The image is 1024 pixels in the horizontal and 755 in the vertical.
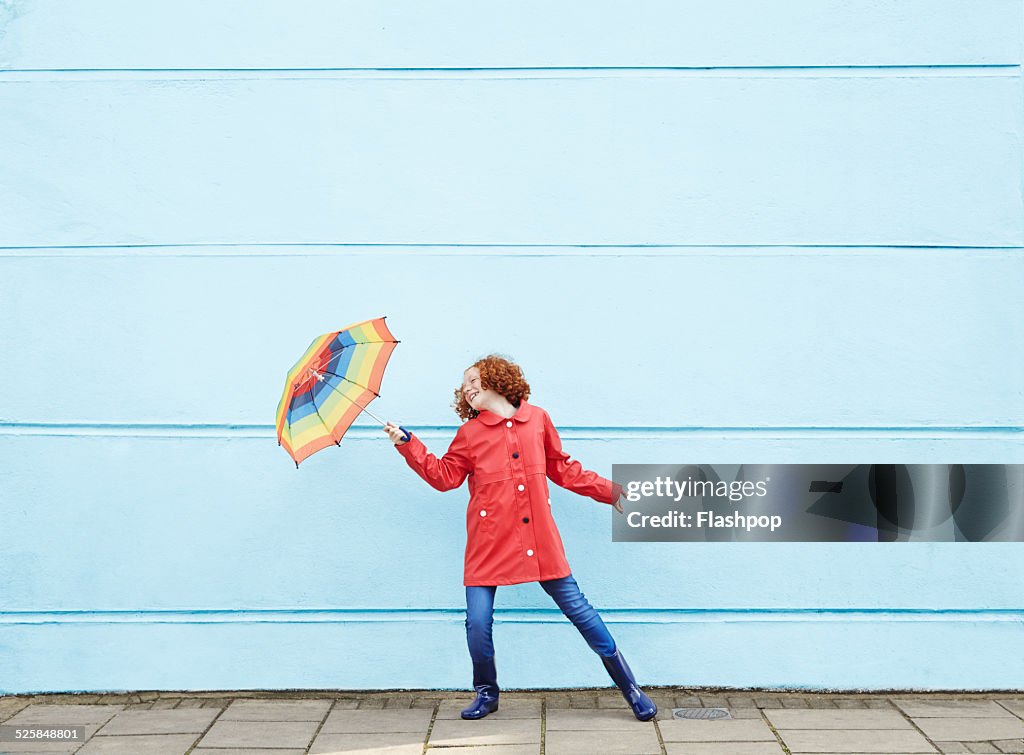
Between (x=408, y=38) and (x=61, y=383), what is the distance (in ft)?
7.43

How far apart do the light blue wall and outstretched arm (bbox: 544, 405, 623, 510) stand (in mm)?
356

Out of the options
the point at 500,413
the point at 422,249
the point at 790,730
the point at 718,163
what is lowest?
the point at 790,730

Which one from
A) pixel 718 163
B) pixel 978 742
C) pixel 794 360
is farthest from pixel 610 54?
pixel 978 742

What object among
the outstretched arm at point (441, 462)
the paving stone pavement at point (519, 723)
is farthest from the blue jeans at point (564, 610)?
the outstretched arm at point (441, 462)

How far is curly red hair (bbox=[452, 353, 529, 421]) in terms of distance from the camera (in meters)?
4.28

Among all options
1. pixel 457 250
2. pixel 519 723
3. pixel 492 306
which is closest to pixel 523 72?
pixel 457 250

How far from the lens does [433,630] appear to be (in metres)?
4.80

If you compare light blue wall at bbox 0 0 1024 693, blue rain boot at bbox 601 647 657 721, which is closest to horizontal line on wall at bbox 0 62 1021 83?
light blue wall at bbox 0 0 1024 693

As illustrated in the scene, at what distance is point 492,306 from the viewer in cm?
479

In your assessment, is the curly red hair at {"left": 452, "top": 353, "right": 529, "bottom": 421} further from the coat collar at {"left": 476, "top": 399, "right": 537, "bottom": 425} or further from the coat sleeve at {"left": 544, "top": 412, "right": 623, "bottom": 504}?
the coat sleeve at {"left": 544, "top": 412, "right": 623, "bottom": 504}

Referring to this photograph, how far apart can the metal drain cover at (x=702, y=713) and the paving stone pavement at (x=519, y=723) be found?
0.11 ft

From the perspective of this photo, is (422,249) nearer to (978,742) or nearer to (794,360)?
(794,360)

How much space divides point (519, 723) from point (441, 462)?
1125 mm

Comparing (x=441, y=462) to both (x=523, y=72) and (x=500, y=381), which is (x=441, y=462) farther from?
(x=523, y=72)
